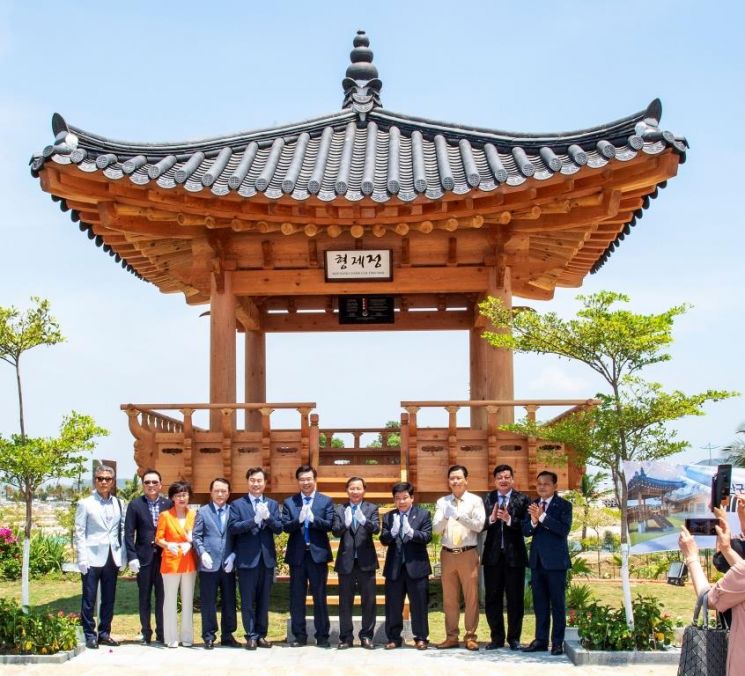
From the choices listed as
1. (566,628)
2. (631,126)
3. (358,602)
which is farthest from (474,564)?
(631,126)

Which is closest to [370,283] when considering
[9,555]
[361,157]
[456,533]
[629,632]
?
[361,157]

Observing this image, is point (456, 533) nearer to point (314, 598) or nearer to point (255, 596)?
point (314, 598)

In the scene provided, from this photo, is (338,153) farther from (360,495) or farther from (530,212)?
(360,495)

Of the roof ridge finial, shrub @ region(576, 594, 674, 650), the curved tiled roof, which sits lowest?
shrub @ region(576, 594, 674, 650)

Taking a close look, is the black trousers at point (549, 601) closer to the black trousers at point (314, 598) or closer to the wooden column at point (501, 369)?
the black trousers at point (314, 598)

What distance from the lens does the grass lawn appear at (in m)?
11.2

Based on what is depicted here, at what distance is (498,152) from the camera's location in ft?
43.1

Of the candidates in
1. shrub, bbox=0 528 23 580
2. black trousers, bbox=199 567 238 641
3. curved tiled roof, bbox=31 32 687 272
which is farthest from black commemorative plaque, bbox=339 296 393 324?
shrub, bbox=0 528 23 580

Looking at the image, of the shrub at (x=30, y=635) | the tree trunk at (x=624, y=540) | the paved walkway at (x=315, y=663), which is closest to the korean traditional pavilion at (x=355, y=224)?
the tree trunk at (x=624, y=540)

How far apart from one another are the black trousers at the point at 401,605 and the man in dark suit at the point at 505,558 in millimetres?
657

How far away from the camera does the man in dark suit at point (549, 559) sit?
31.3ft

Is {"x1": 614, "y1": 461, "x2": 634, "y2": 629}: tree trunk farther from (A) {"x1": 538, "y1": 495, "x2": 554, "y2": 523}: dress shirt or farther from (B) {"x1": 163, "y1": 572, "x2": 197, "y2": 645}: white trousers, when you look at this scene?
(B) {"x1": 163, "y1": 572, "x2": 197, "y2": 645}: white trousers

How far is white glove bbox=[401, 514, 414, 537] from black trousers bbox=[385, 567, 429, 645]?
1.20 feet

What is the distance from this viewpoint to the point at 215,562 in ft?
32.5
